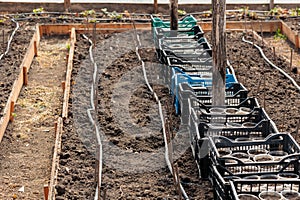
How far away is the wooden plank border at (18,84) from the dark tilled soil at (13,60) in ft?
0.36

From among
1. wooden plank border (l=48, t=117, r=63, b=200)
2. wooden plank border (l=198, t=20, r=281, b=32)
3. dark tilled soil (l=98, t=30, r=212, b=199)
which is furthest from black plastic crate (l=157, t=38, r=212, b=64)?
wooden plank border (l=198, t=20, r=281, b=32)

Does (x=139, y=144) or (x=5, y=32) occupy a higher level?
(x=5, y=32)

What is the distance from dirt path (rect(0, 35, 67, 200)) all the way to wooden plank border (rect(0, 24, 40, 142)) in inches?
4.2

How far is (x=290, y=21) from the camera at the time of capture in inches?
571

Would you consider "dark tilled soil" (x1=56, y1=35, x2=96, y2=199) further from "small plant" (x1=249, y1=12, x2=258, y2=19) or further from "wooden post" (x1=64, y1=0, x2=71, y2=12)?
"small plant" (x1=249, y1=12, x2=258, y2=19)

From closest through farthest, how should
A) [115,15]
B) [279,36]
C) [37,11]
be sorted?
1. [279,36]
2. [115,15]
3. [37,11]

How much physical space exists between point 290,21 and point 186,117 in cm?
603

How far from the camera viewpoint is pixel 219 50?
29.0 feet

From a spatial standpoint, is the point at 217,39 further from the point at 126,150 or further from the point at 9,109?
the point at 9,109

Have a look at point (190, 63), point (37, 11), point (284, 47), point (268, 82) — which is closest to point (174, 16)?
point (190, 63)

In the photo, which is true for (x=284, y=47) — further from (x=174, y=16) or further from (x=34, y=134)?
(x=34, y=134)

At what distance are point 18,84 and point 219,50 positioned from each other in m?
3.55

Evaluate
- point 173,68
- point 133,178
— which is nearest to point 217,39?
point 173,68

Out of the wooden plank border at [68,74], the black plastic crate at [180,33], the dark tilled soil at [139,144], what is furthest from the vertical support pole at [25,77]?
the black plastic crate at [180,33]
